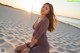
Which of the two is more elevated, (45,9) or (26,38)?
(45,9)

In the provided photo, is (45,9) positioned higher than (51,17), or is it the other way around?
(45,9)

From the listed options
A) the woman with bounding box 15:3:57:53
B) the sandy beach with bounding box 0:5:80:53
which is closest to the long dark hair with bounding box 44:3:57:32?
the woman with bounding box 15:3:57:53

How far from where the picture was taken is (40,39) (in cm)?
235

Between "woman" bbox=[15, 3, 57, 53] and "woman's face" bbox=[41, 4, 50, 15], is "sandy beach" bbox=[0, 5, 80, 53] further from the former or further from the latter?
"woman's face" bbox=[41, 4, 50, 15]

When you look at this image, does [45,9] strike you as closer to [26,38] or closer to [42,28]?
[42,28]

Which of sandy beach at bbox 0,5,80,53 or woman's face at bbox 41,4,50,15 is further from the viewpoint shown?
sandy beach at bbox 0,5,80,53

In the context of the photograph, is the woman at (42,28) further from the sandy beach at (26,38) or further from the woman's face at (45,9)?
the sandy beach at (26,38)

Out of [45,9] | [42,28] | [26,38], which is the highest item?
[45,9]

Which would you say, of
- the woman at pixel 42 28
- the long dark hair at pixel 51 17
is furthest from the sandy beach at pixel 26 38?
the long dark hair at pixel 51 17

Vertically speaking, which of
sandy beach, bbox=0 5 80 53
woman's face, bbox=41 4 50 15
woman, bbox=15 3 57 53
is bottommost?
sandy beach, bbox=0 5 80 53

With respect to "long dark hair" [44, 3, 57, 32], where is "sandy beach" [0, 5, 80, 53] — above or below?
below

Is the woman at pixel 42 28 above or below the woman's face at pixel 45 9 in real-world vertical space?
below

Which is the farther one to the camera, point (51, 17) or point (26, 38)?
point (26, 38)

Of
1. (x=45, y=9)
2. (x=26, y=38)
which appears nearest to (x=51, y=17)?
(x=45, y=9)
